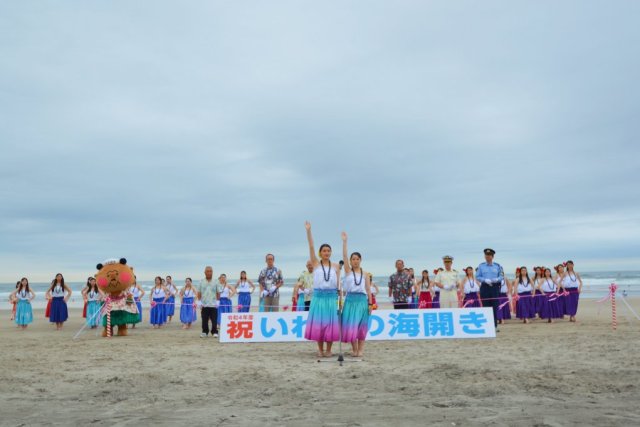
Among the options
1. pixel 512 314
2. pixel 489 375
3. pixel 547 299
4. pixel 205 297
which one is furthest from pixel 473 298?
pixel 489 375

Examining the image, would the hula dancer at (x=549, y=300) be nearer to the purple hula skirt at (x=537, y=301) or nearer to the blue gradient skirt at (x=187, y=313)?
the purple hula skirt at (x=537, y=301)

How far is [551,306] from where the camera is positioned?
17.2m

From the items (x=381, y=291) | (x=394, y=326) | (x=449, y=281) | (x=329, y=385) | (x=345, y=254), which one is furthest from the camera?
(x=381, y=291)

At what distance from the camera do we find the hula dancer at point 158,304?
1844 cm

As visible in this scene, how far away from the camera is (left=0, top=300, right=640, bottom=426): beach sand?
17.9ft

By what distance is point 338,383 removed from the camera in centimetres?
718

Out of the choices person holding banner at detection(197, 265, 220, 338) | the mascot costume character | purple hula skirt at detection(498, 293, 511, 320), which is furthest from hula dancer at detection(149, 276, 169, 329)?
purple hula skirt at detection(498, 293, 511, 320)

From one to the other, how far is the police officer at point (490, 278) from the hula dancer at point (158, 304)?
9976 mm

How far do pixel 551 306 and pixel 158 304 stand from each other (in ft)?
39.7

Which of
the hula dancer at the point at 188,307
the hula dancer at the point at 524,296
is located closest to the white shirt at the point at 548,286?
the hula dancer at the point at 524,296

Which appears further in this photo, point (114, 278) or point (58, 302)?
point (58, 302)

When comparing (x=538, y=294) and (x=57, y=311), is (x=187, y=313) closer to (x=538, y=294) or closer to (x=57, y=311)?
(x=57, y=311)

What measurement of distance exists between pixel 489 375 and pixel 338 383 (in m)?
1.96

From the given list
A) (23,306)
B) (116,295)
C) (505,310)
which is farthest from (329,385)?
(23,306)
